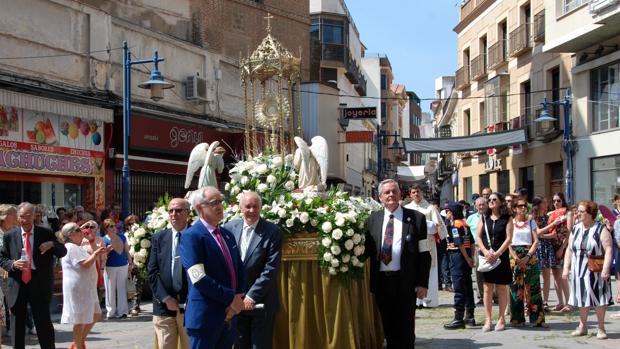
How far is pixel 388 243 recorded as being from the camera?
7547 millimetres

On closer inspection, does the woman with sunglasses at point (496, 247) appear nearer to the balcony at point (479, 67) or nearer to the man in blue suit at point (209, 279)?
the man in blue suit at point (209, 279)

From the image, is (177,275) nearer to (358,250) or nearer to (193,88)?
A: (358,250)

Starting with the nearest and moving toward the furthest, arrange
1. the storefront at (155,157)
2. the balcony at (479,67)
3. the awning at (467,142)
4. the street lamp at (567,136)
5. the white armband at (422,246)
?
the white armband at (422,246) → the storefront at (155,157) → the street lamp at (567,136) → the awning at (467,142) → the balcony at (479,67)

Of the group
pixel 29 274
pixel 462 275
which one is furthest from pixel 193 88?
pixel 29 274

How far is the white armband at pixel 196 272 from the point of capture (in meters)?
5.20

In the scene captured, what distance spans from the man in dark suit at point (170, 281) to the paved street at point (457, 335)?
293 cm

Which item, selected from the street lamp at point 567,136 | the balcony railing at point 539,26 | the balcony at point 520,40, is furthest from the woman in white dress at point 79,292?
the balcony at point 520,40

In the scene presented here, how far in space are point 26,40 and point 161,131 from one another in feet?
18.6

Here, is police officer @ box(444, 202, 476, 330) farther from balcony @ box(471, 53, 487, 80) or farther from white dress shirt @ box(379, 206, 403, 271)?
balcony @ box(471, 53, 487, 80)

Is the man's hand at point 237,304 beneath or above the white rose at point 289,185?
beneath

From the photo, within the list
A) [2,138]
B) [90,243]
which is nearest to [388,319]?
[90,243]

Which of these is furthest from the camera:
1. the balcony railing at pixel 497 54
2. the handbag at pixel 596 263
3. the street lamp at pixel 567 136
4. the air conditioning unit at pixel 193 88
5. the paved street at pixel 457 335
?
the balcony railing at pixel 497 54

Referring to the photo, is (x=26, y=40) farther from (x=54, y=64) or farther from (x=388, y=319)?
(x=388, y=319)

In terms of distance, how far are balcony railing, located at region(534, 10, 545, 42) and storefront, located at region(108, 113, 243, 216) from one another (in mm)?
10720
